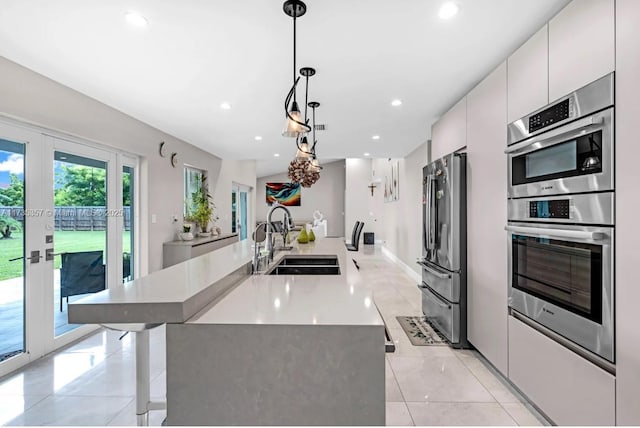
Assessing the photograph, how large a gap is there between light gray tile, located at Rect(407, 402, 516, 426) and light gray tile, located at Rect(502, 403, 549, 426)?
4cm

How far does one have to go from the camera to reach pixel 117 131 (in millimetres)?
3756

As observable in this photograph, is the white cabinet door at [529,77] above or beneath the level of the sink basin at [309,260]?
above

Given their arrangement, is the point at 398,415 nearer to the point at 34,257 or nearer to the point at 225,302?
the point at 225,302

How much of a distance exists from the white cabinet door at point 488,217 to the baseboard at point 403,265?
297 cm

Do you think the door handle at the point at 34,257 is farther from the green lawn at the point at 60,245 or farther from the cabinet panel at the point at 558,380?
the cabinet panel at the point at 558,380

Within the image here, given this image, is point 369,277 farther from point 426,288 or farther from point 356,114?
point 356,114

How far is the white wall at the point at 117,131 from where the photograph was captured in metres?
2.64

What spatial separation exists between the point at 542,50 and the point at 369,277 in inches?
192

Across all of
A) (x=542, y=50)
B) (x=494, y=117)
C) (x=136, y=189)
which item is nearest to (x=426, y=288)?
(x=494, y=117)

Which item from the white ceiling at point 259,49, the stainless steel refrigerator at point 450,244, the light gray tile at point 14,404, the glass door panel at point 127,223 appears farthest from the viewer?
the glass door panel at point 127,223

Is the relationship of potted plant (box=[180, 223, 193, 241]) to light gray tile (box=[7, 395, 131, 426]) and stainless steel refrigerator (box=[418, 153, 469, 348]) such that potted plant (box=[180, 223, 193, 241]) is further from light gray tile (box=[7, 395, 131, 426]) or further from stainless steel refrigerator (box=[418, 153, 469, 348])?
stainless steel refrigerator (box=[418, 153, 469, 348])

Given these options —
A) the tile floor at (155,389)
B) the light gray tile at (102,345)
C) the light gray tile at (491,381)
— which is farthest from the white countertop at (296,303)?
the light gray tile at (102,345)

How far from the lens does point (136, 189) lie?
434 cm

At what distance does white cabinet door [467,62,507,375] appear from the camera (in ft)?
8.04
